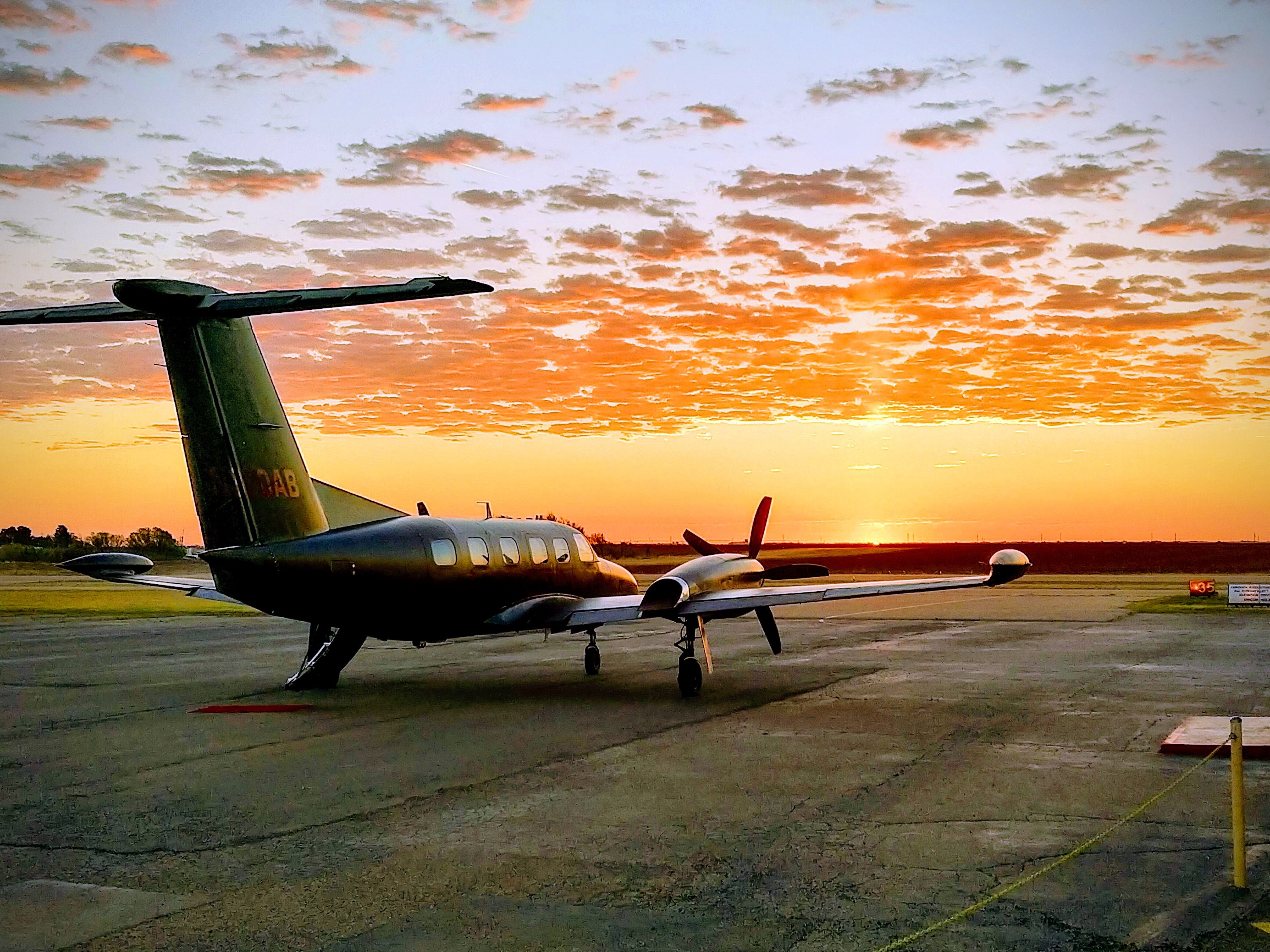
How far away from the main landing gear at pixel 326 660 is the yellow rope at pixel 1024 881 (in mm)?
13235

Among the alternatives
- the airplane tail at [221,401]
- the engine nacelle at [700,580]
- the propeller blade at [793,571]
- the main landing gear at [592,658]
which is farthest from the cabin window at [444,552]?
the propeller blade at [793,571]

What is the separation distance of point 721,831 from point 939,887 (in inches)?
87.9

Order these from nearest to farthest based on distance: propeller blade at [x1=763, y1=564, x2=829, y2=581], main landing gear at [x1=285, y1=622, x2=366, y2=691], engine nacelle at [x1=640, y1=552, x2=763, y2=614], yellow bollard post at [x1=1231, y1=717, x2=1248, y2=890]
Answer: yellow bollard post at [x1=1231, y1=717, x2=1248, y2=890]
engine nacelle at [x1=640, y1=552, x2=763, y2=614]
main landing gear at [x1=285, y1=622, x2=366, y2=691]
propeller blade at [x1=763, y1=564, x2=829, y2=581]

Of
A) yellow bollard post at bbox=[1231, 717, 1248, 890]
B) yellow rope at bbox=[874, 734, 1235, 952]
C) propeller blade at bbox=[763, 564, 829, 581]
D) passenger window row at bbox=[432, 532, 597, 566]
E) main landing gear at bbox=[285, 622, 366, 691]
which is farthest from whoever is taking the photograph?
propeller blade at bbox=[763, 564, 829, 581]

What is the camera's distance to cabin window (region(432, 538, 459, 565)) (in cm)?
1833

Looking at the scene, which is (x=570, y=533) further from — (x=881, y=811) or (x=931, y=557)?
(x=931, y=557)

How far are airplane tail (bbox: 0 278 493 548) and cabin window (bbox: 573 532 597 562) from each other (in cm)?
663

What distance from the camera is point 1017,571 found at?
54.3 ft

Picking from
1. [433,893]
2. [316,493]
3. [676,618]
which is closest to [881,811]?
[433,893]

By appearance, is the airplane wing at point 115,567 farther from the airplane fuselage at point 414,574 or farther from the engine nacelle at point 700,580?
the engine nacelle at point 700,580

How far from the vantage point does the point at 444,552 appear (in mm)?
18500

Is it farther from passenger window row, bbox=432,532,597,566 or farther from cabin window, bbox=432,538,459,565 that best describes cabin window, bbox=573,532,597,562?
cabin window, bbox=432,538,459,565

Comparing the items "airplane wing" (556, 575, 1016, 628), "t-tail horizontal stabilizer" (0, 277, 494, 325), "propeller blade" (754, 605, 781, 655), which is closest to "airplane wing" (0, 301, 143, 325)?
"t-tail horizontal stabilizer" (0, 277, 494, 325)

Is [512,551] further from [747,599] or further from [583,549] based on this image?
[747,599]
